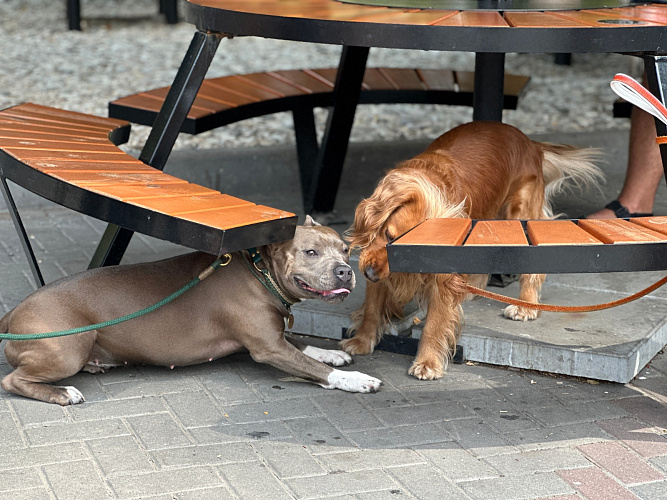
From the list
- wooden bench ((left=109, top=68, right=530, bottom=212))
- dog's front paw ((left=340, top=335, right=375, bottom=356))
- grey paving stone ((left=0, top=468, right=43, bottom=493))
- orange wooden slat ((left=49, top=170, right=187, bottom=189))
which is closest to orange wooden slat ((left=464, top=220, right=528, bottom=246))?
dog's front paw ((left=340, top=335, right=375, bottom=356))

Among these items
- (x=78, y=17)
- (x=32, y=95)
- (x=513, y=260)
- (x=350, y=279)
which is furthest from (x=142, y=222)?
(x=78, y=17)

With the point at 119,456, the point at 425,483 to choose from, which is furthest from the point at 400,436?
the point at 119,456

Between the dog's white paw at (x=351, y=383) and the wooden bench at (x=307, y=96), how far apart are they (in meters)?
2.10

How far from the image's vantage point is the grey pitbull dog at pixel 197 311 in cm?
365

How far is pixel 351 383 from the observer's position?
3754 millimetres

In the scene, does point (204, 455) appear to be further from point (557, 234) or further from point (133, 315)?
point (557, 234)

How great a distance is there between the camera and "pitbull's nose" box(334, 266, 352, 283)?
3.67 m

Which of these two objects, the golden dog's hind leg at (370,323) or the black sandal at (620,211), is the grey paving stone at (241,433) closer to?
the golden dog's hind leg at (370,323)

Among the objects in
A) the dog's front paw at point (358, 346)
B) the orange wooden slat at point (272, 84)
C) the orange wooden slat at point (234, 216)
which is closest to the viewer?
the orange wooden slat at point (234, 216)

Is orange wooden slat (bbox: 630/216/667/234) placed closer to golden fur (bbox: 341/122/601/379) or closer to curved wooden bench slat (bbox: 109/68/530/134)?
golden fur (bbox: 341/122/601/379)

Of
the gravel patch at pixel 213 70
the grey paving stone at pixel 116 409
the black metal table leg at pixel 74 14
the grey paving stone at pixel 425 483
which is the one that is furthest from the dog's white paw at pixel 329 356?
the black metal table leg at pixel 74 14

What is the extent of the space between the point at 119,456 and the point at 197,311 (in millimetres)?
797

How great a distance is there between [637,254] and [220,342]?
67.4 inches

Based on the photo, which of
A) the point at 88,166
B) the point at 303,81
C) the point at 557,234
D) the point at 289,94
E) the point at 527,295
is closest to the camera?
the point at 557,234
